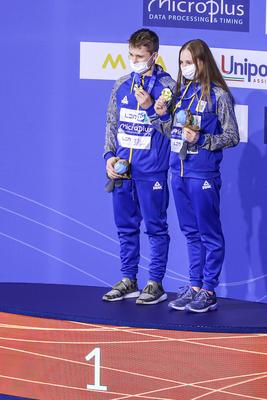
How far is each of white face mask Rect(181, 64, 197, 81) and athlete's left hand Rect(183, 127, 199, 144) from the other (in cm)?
27

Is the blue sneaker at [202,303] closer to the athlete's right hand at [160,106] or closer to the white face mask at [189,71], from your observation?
the athlete's right hand at [160,106]

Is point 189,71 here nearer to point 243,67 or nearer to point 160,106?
point 160,106

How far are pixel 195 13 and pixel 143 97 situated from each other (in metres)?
1.37

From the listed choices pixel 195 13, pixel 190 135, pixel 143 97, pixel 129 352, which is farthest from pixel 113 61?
pixel 129 352

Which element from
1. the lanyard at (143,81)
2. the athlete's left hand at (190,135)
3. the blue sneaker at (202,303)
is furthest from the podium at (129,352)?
the lanyard at (143,81)

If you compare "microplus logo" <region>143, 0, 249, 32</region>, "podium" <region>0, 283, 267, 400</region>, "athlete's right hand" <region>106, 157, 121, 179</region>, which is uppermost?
"microplus logo" <region>143, 0, 249, 32</region>

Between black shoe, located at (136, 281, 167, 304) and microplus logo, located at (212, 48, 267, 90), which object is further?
microplus logo, located at (212, 48, 267, 90)

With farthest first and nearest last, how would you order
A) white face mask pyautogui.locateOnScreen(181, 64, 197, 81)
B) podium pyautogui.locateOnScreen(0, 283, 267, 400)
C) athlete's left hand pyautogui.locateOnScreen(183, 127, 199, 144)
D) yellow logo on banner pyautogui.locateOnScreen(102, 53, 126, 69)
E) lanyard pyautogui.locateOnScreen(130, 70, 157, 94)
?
1. yellow logo on banner pyautogui.locateOnScreen(102, 53, 126, 69)
2. lanyard pyautogui.locateOnScreen(130, 70, 157, 94)
3. white face mask pyautogui.locateOnScreen(181, 64, 197, 81)
4. athlete's left hand pyautogui.locateOnScreen(183, 127, 199, 144)
5. podium pyautogui.locateOnScreen(0, 283, 267, 400)

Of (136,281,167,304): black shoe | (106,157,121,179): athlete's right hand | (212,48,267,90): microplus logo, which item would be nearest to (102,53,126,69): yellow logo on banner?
(212,48,267,90): microplus logo

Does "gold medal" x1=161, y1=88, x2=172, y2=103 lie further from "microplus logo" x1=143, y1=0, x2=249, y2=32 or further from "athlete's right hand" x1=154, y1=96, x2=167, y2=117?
"microplus logo" x1=143, y1=0, x2=249, y2=32

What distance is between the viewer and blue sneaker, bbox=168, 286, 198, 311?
368cm

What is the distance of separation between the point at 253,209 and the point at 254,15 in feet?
3.77

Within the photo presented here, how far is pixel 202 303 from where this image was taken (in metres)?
3.63

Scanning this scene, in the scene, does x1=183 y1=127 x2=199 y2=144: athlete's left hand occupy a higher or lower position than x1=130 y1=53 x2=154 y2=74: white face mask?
lower
